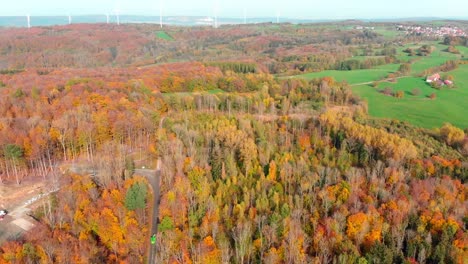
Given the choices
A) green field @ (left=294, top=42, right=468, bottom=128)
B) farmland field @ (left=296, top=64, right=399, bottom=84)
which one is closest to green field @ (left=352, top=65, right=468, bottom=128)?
green field @ (left=294, top=42, right=468, bottom=128)

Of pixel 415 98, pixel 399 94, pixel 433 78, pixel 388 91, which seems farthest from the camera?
pixel 433 78

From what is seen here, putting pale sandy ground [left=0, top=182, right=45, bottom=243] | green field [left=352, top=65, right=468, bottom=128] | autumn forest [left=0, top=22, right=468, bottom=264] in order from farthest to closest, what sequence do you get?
green field [left=352, top=65, right=468, bottom=128], pale sandy ground [left=0, top=182, right=45, bottom=243], autumn forest [left=0, top=22, right=468, bottom=264]

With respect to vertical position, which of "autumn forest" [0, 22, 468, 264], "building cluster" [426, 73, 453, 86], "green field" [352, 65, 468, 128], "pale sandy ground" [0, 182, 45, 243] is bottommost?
"pale sandy ground" [0, 182, 45, 243]

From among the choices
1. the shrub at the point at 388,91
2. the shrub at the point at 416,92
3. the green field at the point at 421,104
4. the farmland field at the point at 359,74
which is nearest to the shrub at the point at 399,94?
the green field at the point at 421,104

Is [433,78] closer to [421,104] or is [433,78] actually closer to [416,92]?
[416,92]

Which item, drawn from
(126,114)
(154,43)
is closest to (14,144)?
(126,114)

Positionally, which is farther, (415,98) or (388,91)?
(388,91)

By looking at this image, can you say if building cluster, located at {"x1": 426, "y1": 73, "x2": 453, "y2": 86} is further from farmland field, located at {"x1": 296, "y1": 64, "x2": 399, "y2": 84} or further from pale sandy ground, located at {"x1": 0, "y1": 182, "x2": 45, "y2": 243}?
pale sandy ground, located at {"x1": 0, "y1": 182, "x2": 45, "y2": 243}

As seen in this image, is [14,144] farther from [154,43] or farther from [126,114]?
[154,43]

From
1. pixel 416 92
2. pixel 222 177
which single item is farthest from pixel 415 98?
pixel 222 177
